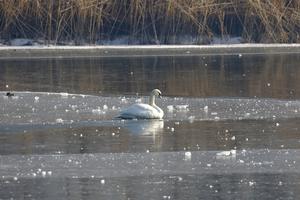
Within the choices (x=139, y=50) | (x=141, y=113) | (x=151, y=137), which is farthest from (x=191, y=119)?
(x=139, y=50)

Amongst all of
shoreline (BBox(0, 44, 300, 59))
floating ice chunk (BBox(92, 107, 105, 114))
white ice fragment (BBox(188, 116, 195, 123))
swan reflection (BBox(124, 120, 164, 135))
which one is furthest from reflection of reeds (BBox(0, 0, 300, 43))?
swan reflection (BBox(124, 120, 164, 135))

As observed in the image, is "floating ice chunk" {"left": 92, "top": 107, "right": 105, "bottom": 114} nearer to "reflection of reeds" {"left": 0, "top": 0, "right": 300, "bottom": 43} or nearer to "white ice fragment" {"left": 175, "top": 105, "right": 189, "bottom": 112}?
"white ice fragment" {"left": 175, "top": 105, "right": 189, "bottom": 112}

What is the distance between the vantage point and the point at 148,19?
3061cm

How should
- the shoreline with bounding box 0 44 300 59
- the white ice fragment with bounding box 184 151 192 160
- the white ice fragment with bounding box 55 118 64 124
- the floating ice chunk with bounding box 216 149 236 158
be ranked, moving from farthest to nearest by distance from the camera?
the shoreline with bounding box 0 44 300 59 < the white ice fragment with bounding box 55 118 64 124 < the floating ice chunk with bounding box 216 149 236 158 < the white ice fragment with bounding box 184 151 192 160

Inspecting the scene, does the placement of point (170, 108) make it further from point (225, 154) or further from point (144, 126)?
point (225, 154)

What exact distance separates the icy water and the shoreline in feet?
19.4

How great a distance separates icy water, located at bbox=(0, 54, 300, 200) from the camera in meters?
9.22

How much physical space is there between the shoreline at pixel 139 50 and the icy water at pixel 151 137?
592 centimetres

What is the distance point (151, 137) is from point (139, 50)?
664 inches

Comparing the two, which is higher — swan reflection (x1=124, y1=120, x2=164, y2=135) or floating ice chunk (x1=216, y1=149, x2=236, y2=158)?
floating ice chunk (x1=216, y1=149, x2=236, y2=158)

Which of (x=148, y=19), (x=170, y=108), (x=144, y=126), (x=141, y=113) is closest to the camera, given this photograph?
(x=144, y=126)

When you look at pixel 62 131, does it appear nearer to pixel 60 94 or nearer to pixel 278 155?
pixel 278 155

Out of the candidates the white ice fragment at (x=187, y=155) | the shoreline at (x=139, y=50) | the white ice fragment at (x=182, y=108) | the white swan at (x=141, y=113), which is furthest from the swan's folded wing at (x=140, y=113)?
the shoreline at (x=139, y=50)

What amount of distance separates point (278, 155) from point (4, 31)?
20.0 m
